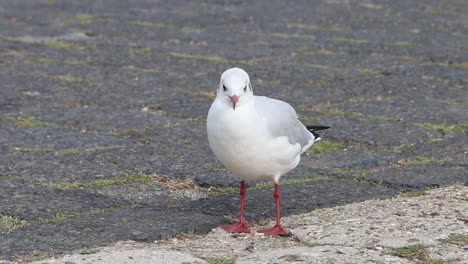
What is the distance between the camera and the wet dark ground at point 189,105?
4273 millimetres

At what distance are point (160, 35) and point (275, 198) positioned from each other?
4655 mm

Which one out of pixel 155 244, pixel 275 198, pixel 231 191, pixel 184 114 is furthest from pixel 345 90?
pixel 155 244

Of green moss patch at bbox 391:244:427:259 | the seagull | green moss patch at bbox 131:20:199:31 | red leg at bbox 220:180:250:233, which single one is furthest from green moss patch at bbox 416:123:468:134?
green moss patch at bbox 131:20:199:31

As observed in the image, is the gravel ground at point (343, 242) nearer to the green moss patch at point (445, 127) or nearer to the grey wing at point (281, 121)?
the grey wing at point (281, 121)

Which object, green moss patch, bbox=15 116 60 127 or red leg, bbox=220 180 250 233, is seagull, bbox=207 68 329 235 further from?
green moss patch, bbox=15 116 60 127

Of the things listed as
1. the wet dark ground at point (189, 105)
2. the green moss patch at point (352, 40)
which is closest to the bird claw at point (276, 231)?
the wet dark ground at point (189, 105)

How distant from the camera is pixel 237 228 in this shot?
13.1 feet

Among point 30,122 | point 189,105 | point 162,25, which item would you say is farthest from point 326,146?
point 162,25

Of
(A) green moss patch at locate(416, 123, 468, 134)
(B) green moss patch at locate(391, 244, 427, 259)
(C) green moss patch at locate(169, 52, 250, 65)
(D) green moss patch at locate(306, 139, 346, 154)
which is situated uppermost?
(C) green moss patch at locate(169, 52, 250, 65)

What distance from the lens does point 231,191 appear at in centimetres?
461

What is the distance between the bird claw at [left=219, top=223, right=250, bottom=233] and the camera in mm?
3963

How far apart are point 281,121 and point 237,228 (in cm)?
48

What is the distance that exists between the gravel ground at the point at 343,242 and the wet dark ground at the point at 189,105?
0.46 feet

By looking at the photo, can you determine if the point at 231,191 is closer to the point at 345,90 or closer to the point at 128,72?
the point at 345,90
